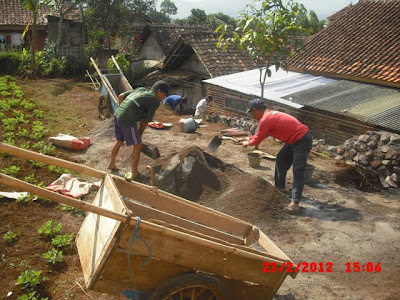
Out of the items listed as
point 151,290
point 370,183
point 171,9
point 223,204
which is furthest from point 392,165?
point 171,9

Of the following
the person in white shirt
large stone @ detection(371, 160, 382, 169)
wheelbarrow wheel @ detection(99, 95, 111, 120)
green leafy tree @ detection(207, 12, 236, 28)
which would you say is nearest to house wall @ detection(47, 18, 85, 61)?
the person in white shirt

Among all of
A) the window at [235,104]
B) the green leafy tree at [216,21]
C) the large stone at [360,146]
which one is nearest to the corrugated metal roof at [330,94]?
the window at [235,104]

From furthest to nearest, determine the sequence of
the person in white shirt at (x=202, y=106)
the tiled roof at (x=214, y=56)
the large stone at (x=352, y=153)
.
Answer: the tiled roof at (x=214, y=56) → the person in white shirt at (x=202, y=106) → the large stone at (x=352, y=153)

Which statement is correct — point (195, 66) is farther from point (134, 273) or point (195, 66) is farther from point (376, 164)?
point (134, 273)

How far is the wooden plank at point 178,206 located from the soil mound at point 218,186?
180 cm

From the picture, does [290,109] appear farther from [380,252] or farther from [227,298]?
[227,298]

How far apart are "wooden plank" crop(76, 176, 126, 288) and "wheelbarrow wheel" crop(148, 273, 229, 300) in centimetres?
55

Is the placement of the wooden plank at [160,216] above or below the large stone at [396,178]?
above

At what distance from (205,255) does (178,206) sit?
0.96m

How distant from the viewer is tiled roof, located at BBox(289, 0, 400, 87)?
12.9 meters

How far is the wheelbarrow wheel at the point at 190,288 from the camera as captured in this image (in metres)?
3.19

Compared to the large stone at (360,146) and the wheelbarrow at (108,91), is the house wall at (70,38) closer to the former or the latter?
the wheelbarrow at (108,91)

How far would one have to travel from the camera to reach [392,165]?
8422 mm

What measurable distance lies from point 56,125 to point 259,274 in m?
8.81
